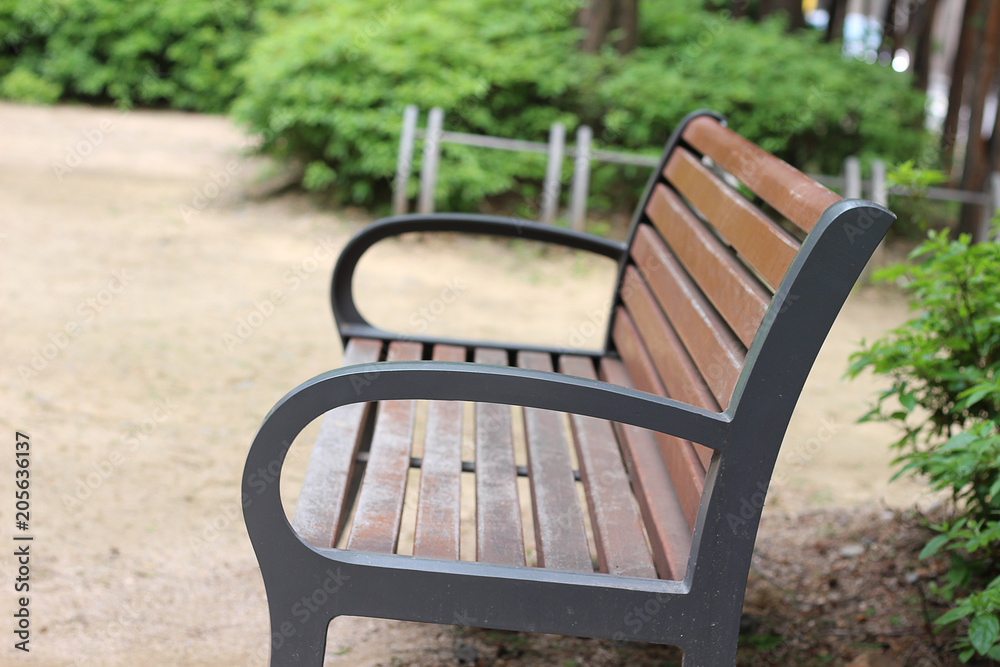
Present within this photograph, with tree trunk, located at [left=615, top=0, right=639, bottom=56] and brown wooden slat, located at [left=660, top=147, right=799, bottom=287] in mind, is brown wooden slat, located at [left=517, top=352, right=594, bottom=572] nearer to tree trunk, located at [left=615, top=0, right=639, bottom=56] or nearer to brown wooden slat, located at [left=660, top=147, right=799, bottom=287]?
brown wooden slat, located at [left=660, top=147, right=799, bottom=287]

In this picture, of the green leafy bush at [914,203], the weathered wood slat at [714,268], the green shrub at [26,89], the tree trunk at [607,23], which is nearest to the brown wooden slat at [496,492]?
the weathered wood slat at [714,268]

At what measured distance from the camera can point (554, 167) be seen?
7398 mm

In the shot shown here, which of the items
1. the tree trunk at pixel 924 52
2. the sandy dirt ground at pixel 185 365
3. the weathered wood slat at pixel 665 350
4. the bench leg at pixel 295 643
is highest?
the tree trunk at pixel 924 52

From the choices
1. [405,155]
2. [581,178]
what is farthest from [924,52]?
[405,155]

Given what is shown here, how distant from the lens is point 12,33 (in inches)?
492

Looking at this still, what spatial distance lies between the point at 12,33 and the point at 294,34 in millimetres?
6886

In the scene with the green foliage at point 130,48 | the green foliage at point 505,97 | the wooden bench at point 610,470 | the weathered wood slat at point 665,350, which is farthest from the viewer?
the green foliage at point 130,48

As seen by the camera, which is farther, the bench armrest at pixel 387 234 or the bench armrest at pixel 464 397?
the bench armrest at pixel 387 234

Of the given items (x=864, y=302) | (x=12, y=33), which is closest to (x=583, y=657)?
(x=864, y=302)

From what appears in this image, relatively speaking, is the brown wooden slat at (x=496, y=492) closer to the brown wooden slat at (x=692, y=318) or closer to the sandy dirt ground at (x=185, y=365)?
the brown wooden slat at (x=692, y=318)

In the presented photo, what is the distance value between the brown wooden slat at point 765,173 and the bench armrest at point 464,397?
395 millimetres

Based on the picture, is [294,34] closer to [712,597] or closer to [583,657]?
[583,657]

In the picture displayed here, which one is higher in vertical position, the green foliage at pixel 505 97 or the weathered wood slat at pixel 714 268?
the green foliage at pixel 505 97

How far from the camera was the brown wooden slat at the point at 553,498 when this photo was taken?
5.27 ft
